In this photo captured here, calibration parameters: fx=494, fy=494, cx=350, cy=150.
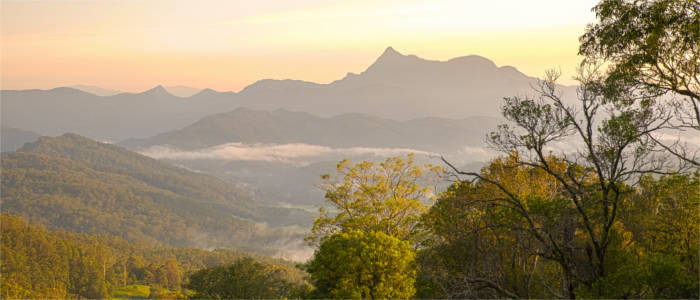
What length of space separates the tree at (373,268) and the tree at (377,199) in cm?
587

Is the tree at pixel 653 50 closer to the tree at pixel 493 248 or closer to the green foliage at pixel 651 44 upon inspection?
the green foliage at pixel 651 44

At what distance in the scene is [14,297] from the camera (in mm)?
65688

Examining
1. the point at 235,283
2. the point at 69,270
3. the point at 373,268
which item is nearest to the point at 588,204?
the point at 373,268

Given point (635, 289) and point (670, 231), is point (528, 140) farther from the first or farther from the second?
point (670, 231)

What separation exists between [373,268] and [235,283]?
21.4 m

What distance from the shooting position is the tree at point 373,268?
62.7 ft

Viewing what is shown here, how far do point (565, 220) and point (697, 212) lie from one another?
19.4 ft

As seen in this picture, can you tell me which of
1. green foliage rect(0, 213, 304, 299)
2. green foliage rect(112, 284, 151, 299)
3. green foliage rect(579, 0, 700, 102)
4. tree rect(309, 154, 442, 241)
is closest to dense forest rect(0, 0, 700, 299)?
green foliage rect(579, 0, 700, 102)

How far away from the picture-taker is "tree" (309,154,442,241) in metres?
26.5

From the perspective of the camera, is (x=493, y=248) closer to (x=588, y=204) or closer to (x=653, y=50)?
(x=588, y=204)

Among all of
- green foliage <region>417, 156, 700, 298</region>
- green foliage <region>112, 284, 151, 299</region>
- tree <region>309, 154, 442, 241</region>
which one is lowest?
green foliage <region>112, 284, 151, 299</region>

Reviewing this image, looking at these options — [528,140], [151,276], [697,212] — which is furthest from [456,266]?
[151,276]

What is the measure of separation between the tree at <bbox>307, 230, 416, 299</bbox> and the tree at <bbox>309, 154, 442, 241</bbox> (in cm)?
587

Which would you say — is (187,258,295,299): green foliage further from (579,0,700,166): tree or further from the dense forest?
(579,0,700,166): tree
